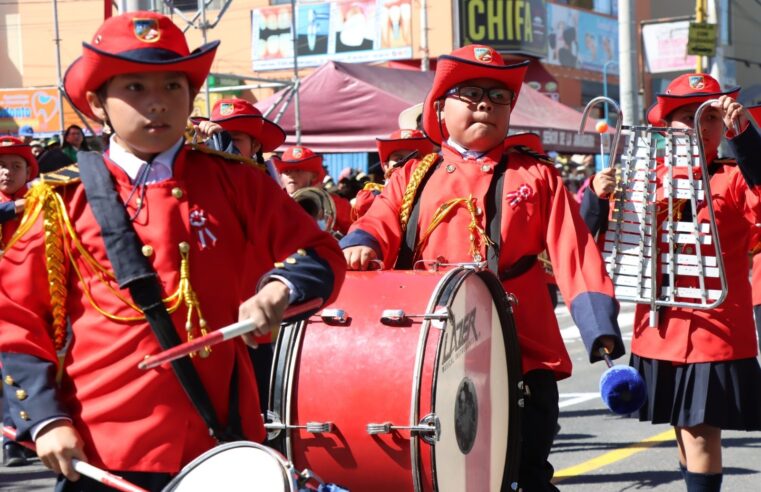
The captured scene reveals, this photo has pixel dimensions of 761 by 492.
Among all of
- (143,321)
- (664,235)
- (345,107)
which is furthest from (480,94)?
(345,107)

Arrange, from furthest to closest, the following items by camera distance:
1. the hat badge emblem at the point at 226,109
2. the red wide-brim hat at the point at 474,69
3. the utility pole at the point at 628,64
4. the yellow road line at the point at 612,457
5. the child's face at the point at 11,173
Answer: the utility pole at the point at 628,64 < the child's face at the point at 11,173 < the yellow road line at the point at 612,457 < the hat badge emblem at the point at 226,109 < the red wide-brim hat at the point at 474,69

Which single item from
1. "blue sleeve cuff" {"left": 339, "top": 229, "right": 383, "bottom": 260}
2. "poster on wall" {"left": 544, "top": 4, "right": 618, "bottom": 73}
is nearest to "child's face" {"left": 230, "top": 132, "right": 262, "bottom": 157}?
"blue sleeve cuff" {"left": 339, "top": 229, "right": 383, "bottom": 260}

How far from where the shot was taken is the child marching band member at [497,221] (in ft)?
16.1

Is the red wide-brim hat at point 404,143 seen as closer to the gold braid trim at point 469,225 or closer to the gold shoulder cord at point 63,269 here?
the gold braid trim at point 469,225

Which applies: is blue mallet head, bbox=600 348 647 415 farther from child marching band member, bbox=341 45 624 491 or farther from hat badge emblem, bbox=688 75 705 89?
hat badge emblem, bbox=688 75 705 89

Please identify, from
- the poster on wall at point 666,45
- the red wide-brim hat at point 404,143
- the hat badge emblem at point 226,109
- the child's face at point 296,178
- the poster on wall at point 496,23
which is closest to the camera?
the hat badge emblem at point 226,109

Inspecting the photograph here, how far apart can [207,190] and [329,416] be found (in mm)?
1281

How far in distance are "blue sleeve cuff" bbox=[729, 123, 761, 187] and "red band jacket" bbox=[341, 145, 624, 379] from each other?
1.00 meters

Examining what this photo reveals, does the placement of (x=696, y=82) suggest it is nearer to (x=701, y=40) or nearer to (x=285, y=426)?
(x=285, y=426)

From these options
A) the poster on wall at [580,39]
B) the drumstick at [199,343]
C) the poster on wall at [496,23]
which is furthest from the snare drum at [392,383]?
the poster on wall at [580,39]

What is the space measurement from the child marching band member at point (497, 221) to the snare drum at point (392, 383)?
32 cm

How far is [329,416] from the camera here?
438 centimetres

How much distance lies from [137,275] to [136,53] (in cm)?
52

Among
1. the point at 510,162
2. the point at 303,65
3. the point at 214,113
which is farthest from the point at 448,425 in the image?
the point at 303,65
